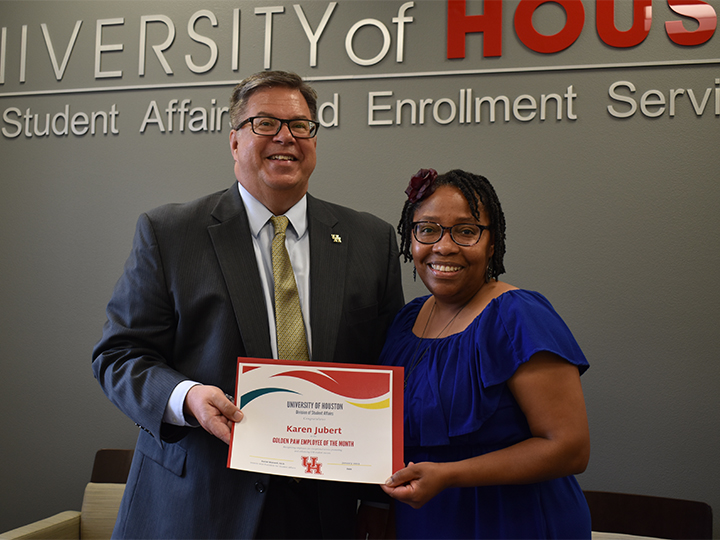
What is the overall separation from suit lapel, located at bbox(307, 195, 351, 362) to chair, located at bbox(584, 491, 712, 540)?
1.63m

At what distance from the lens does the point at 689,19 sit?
267cm

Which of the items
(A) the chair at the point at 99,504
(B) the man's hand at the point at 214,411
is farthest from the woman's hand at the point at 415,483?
(A) the chair at the point at 99,504

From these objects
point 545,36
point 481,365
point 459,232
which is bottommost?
point 481,365

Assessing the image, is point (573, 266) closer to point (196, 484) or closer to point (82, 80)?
point (196, 484)

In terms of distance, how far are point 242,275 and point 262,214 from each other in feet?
0.78

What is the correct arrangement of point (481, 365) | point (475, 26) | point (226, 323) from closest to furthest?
point (481, 365) < point (226, 323) < point (475, 26)

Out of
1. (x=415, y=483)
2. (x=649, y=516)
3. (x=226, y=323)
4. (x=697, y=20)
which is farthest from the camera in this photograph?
(x=697, y=20)

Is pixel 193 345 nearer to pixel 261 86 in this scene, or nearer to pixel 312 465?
pixel 312 465

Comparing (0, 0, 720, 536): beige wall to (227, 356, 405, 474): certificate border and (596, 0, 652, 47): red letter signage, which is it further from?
(227, 356, 405, 474): certificate border

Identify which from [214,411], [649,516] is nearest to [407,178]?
[214,411]

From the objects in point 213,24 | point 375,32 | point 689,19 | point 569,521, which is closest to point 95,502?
point 569,521

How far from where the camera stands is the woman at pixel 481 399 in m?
1.39

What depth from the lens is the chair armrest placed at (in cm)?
257

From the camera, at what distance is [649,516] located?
8.02 feet
